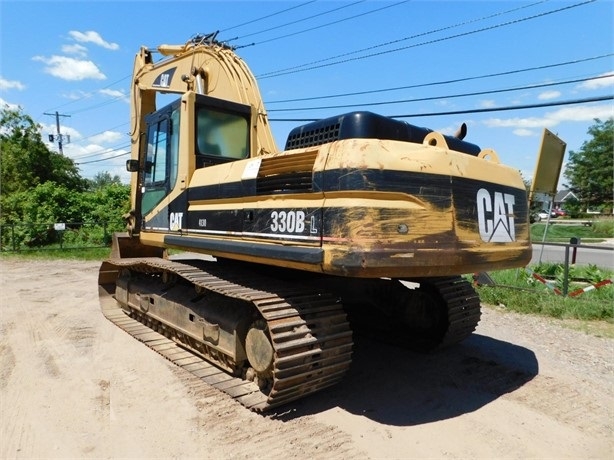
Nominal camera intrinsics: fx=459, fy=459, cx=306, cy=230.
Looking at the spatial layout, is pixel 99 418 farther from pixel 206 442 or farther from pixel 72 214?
pixel 72 214

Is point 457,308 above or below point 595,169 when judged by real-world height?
below

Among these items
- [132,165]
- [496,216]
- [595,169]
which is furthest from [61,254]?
[595,169]

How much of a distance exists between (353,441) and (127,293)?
4.26 metres

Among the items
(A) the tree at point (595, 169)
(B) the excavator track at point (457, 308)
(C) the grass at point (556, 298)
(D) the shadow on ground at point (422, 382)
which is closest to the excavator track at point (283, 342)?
(D) the shadow on ground at point (422, 382)

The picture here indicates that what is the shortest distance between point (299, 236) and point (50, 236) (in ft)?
53.6

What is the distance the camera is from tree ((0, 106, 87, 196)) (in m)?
24.3

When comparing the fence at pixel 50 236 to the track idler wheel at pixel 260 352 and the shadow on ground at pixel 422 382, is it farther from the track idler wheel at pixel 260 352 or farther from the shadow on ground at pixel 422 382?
the track idler wheel at pixel 260 352

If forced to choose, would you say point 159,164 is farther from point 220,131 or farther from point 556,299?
point 556,299

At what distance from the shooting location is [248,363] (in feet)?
14.0

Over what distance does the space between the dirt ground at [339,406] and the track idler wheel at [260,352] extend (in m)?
0.31

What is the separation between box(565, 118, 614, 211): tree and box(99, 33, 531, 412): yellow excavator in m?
53.0

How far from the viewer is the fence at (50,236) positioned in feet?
52.2

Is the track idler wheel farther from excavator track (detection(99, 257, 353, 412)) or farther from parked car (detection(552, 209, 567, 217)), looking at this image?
parked car (detection(552, 209, 567, 217))

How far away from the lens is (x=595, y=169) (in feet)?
166
